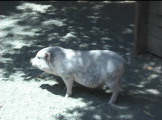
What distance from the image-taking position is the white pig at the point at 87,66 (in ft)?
16.5

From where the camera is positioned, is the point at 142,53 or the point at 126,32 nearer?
the point at 142,53

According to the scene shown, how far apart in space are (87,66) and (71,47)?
209cm

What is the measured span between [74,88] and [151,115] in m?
1.31

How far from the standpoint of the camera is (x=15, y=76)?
240 inches

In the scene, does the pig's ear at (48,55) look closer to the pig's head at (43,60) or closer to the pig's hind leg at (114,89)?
the pig's head at (43,60)

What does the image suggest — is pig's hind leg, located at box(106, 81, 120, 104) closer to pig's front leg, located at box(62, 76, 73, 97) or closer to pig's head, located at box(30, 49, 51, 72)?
pig's front leg, located at box(62, 76, 73, 97)

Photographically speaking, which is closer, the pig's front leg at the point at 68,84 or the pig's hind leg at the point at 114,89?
the pig's hind leg at the point at 114,89

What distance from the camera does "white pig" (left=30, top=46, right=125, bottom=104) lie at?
5023 mm

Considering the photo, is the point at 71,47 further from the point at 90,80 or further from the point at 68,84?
the point at 90,80

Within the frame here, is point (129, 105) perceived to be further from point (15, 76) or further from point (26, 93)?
point (15, 76)

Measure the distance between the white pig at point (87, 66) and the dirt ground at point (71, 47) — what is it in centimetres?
31

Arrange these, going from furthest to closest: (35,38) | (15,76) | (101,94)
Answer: (35,38), (15,76), (101,94)

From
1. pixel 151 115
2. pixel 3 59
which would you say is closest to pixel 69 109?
pixel 151 115

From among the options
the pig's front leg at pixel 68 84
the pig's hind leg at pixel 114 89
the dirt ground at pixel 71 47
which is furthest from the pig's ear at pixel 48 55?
the pig's hind leg at pixel 114 89
